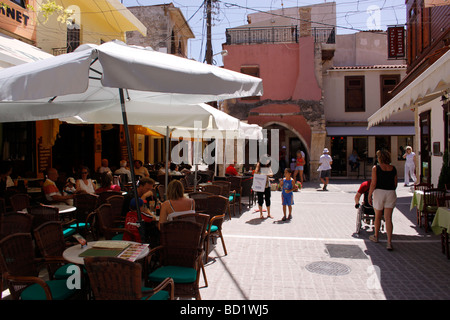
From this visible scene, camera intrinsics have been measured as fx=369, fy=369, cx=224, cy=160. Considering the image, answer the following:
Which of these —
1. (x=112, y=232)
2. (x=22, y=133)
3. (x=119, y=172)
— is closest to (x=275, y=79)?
(x=119, y=172)

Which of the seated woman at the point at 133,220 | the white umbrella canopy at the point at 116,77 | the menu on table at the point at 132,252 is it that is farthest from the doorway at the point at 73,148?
the white umbrella canopy at the point at 116,77

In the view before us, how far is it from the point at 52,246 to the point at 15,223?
2.59 feet

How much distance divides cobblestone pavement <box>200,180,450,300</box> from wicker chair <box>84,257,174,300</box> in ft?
5.64

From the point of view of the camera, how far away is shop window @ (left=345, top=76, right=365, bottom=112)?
23516mm

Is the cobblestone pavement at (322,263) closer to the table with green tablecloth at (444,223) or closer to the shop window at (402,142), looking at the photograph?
the table with green tablecloth at (444,223)

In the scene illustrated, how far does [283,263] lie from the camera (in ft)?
19.0

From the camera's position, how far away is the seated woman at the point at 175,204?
4973 mm

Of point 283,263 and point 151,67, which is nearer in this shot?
point 151,67

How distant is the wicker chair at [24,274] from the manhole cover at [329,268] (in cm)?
338

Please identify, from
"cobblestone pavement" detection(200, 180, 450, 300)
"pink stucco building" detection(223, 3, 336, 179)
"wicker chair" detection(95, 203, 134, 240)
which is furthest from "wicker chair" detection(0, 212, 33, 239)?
"pink stucco building" detection(223, 3, 336, 179)

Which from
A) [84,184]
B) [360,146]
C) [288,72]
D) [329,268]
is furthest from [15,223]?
[360,146]

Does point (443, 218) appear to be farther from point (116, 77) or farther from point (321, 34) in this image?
point (321, 34)
